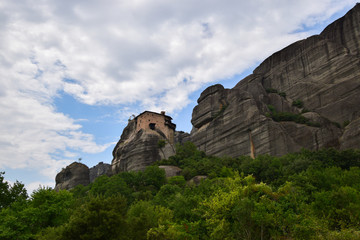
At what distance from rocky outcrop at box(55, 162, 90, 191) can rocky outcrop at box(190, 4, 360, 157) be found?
120 ft

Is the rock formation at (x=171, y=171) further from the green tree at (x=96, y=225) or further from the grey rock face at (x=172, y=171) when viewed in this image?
the green tree at (x=96, y=225)

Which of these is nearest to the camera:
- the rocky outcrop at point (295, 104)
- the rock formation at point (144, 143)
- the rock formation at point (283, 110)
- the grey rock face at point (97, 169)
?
the rocky outcrop at point (295, 104)

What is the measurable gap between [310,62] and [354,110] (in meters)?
15.9

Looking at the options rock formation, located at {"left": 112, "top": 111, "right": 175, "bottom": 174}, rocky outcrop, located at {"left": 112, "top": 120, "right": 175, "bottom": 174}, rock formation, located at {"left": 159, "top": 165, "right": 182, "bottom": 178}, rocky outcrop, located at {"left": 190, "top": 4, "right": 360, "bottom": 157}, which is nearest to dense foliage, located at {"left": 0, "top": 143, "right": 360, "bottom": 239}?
rocky outcrop, located at {"left": 190, "top": 4, "right": 360, "bottom": 157}

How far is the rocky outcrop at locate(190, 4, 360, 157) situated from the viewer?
51.0 m

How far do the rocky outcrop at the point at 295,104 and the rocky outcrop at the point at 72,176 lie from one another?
1444 inches

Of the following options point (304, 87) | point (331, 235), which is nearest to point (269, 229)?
point (331, 235)

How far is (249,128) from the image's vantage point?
56594 millimetres

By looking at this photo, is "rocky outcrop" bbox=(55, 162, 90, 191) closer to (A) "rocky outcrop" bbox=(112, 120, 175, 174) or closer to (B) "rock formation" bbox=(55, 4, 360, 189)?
(B) "rock formation" bbox=(55, 4, 360, 189)

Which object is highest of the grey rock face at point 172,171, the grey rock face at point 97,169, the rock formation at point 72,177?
the grey rock face at point 97,169

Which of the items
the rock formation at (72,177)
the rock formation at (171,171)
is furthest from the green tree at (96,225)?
the rock formation at (72,177)

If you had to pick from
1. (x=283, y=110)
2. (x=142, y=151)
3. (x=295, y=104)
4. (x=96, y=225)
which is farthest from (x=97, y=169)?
(x=96, y=225)

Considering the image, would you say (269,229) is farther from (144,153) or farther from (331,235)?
(144,153)

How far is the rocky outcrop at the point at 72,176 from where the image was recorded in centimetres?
8240
